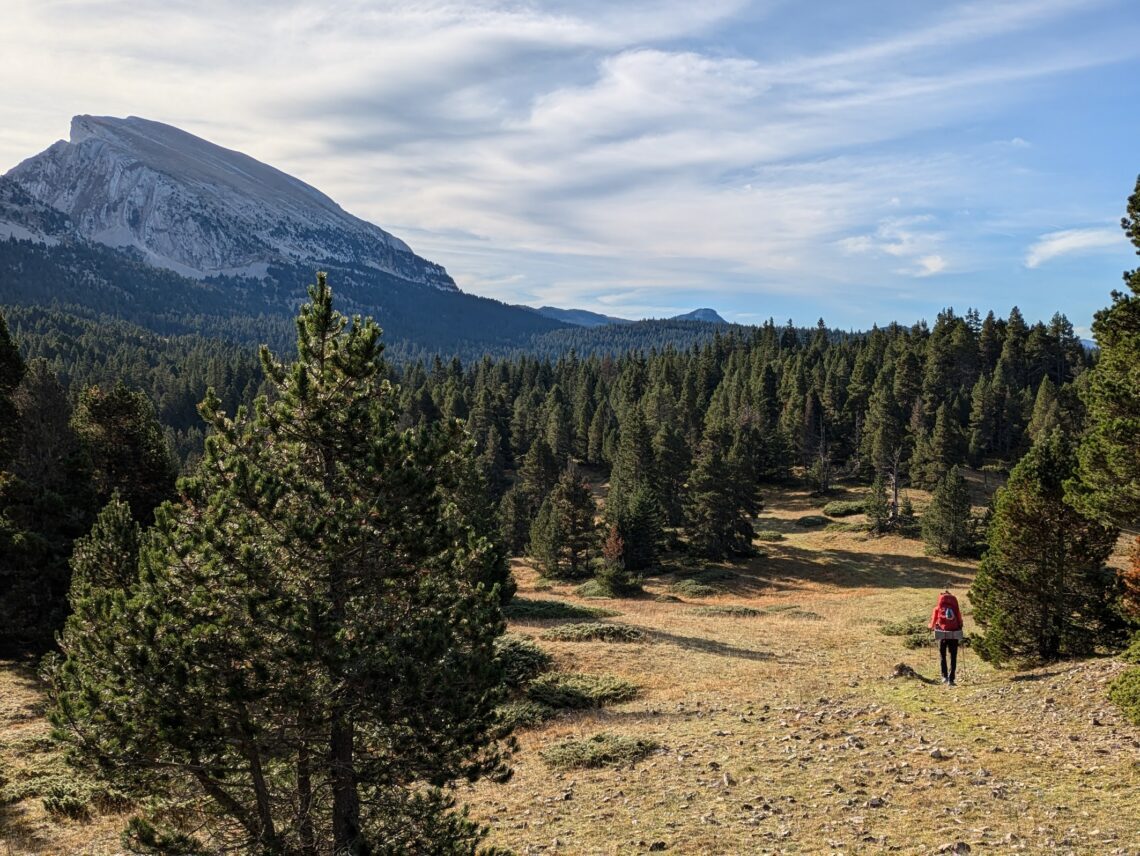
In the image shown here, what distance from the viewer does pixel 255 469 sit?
8.56 m

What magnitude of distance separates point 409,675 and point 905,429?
89.3m

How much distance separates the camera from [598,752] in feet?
53.7

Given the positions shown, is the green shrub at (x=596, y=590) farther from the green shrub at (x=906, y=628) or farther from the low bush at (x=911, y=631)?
the green shrub at (x=906, y=628)

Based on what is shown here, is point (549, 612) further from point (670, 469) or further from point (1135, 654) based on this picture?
point (670, 469)

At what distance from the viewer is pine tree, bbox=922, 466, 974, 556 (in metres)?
59.8

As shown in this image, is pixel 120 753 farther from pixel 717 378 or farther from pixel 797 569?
pixel 717 378

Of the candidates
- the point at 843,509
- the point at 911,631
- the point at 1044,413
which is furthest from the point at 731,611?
the point at 1044,413

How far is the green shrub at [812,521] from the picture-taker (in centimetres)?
7488

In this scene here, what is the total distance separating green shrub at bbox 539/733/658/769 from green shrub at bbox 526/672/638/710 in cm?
477

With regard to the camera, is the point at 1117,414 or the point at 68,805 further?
the point at 1117,414

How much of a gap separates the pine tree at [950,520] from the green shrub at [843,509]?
14.9m

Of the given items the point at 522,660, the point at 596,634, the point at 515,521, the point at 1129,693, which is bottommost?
the point at 515,521

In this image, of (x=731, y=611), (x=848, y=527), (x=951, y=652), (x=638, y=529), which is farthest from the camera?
(x=848, y=527)

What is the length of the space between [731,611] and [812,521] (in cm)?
3843
